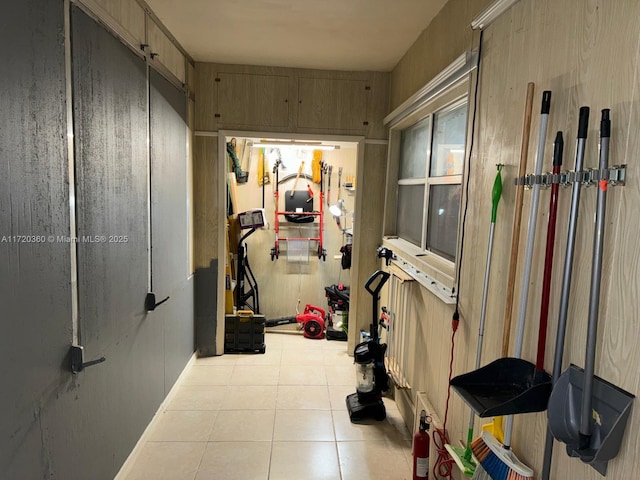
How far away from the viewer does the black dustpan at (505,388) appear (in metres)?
1.23

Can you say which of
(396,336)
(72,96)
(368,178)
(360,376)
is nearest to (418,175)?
(368,178)

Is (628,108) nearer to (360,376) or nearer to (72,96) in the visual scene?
(72,96)

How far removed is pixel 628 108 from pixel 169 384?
10.5 feet

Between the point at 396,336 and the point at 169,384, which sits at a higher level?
the point at 396,336

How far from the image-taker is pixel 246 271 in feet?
16.6

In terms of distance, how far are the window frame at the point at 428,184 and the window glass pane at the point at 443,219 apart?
0.04 metres

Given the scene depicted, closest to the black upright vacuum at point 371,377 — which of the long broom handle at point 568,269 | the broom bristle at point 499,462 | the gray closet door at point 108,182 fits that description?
the broom bristle at point 499,462

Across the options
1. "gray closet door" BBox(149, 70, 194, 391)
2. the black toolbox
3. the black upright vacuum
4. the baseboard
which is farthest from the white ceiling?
the baseboard

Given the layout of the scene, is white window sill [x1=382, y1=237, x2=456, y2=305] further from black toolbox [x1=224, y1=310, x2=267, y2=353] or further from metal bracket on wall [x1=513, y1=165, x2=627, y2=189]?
black toolbox [x1=224, y1=310, x2=267, y2=353]

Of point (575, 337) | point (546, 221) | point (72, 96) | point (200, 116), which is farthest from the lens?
point (200, 116)

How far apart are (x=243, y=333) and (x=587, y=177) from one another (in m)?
3.55

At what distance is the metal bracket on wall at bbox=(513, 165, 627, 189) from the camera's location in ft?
3.29

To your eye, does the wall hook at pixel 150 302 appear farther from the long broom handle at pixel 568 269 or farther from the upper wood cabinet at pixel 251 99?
the long broom handle at pixel 568 269

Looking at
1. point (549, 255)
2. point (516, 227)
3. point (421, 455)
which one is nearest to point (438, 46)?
point (516, 227)
